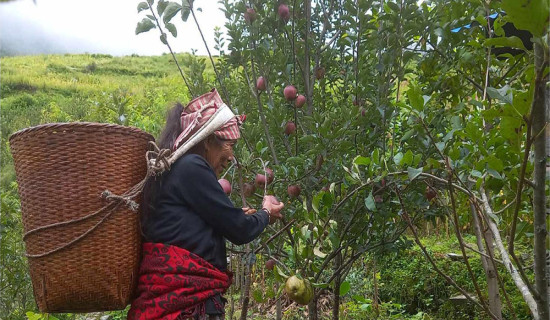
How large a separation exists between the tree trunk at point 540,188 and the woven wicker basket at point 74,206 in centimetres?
108

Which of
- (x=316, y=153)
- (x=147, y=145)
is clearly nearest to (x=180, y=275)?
(x=147, y=145)

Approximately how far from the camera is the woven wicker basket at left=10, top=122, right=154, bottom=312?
149 cm

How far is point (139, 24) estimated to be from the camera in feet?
6.63

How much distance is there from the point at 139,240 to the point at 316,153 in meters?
0.67

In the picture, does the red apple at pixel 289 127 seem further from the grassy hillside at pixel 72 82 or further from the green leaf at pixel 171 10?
the grassy hillside at pixel 72 82

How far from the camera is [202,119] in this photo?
1743mm

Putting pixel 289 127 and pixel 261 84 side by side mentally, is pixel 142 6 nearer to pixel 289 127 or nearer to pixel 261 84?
pixel 261 84

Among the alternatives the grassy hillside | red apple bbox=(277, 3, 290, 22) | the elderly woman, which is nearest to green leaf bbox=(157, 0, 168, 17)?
red apple bbox=(277, 3, 290, 22)

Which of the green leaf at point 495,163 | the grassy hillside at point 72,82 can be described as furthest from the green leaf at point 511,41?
the grassy hillside at point 72,82

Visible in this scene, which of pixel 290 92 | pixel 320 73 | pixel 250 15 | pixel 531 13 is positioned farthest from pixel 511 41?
pixel 320 73

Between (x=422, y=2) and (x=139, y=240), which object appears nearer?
(x=139, y=240)

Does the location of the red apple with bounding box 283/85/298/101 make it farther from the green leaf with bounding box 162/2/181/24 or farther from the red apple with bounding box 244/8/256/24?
the green leaf with bounding box 162/2/181/24

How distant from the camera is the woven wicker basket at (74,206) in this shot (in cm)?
149

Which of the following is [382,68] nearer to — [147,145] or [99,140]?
[147,145]
